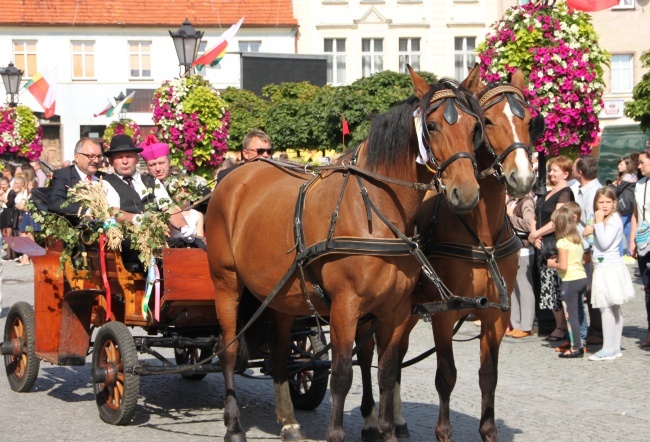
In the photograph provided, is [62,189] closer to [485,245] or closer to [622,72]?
[485,245]

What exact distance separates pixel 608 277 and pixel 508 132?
4887 mm

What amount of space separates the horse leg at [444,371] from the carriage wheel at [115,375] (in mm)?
2294

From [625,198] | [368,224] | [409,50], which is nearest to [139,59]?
[409,50]

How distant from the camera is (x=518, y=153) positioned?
6.41m

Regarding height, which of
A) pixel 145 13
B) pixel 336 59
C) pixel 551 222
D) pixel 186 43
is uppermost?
pixel 145 13

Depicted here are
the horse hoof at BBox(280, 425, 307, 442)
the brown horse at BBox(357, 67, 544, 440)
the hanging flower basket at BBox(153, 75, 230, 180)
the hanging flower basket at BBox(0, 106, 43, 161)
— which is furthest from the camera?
the hanging flower basket at BBox(0, 106, 43, 161)

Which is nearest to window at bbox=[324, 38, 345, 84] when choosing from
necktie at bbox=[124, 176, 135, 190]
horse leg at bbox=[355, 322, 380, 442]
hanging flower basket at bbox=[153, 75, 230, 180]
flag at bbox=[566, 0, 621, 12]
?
hanging flower basket at bbox=[153, 75, 230, 180]

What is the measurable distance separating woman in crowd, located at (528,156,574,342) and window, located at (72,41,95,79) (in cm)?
3973

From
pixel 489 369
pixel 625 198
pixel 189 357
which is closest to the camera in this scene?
pixel 489 369

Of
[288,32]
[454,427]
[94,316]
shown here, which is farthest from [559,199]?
[288,32]

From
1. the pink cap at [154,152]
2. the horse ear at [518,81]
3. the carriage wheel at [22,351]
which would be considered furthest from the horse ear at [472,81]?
the carriage wheel at [22,351]

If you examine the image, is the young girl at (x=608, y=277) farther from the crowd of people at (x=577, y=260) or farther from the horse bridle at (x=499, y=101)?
the horse bridle at (x=499, y=101)

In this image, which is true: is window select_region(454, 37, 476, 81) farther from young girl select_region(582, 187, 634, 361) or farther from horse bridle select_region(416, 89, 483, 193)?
horse bridle select_region(416, 89, 483, 193)

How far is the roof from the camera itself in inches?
1895
